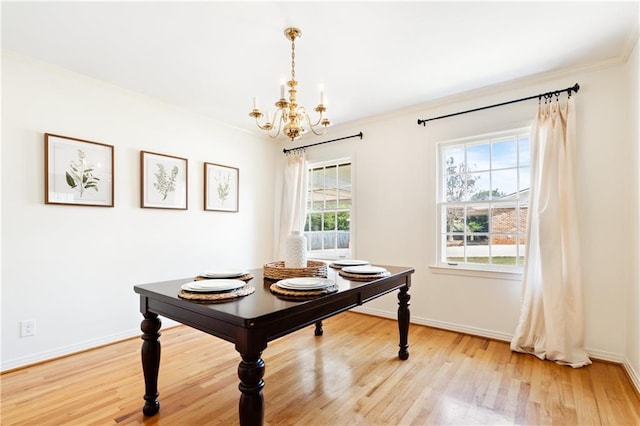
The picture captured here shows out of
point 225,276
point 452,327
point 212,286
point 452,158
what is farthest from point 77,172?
point 452,327

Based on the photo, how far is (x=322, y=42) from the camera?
2254mm

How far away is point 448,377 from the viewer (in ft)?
7.43

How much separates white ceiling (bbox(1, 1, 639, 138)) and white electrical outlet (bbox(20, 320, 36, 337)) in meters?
2.10

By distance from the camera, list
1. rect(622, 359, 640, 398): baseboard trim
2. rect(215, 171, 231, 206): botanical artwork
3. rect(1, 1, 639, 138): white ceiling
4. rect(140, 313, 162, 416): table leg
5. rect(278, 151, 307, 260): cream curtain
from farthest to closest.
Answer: rect(278, 151, 307, 260): cream curtain
rect(215, 171, 231, 206): botanical artwork
rect(622, 359, 640, 398): baseboard trim
rect(1, 1, 639, 138): white ceiling
rect(140, 313, 162, 416): table leg

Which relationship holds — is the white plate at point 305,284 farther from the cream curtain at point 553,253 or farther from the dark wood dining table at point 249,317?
the cream curtain at point 553,253

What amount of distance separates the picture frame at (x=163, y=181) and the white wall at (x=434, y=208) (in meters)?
1.77

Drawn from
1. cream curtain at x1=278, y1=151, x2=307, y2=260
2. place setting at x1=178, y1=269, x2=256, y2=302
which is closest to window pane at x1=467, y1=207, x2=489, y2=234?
cream curtain at x1=278, y1=151, x2=307, y2=260

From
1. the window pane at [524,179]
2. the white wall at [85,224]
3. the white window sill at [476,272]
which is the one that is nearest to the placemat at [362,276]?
the white window sill at [476,272]

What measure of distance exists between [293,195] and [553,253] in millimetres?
3034

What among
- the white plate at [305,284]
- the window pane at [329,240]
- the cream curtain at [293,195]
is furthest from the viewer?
the cream curtain at [293,195]

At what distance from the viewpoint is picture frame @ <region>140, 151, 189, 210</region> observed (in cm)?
319

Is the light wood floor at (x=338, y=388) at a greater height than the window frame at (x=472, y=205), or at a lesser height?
lesser

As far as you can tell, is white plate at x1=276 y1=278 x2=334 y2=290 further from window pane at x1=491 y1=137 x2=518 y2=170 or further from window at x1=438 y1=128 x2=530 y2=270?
window pane at x1=491 y1=137 x2=518 y2=170

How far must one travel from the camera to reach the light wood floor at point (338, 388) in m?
1.80
